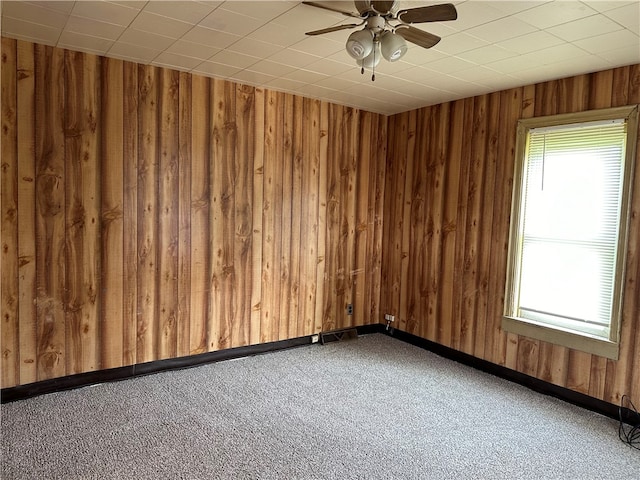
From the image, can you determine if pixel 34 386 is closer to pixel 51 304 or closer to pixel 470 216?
pixel 51 304

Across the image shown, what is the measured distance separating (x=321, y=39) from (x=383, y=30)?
68 cm

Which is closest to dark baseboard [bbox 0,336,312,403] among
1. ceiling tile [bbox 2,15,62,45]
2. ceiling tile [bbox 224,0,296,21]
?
ceiling tile [bbox 2,15,62,45]

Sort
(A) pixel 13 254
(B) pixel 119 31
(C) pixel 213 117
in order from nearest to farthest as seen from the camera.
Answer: (B) pixel 119 31 < (A) pixel 13 254 < (C) pixel 213 117

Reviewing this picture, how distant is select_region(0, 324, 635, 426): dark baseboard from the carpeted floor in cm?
9

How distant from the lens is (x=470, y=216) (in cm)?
410

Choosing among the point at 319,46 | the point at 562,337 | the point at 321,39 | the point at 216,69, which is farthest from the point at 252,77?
the point at 562,337

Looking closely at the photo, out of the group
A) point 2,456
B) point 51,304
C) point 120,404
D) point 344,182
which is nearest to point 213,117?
point 344,182

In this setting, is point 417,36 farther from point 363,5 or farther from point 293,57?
point 293,57

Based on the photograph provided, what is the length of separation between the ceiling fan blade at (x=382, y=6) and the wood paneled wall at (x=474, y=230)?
6.96 feet

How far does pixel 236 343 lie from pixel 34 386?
5.30 ft

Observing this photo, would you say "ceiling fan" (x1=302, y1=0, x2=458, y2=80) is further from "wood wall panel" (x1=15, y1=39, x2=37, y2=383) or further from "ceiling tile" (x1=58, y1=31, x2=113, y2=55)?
"wood wall panel" (x1=15, y1=39, x2=37, y2=383)

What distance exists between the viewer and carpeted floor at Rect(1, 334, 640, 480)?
2363mm

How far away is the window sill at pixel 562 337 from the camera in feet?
10.2

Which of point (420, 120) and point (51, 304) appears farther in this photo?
point (420, 120)
